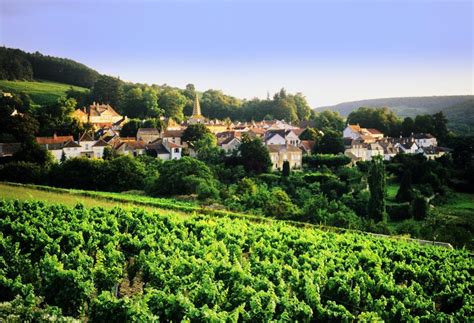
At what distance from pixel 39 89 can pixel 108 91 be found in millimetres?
23417

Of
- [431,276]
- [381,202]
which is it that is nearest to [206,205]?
[381,202]

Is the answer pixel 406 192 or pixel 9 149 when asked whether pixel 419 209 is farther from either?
pixel 9 149

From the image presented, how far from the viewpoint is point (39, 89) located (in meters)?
58.7

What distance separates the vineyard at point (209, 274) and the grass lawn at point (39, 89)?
93.5 feet

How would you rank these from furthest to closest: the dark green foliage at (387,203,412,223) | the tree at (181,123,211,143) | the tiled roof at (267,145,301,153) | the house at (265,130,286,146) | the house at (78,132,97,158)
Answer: the house at (265,130,286,146), the tree at (181,123,211,143), the tiled roof at (267,145,301,153), the house at (78,132,97,158), the dark green foliage at (387,203,412,223)

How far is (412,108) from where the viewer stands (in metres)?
147

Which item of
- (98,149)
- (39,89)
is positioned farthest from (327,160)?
(39,89)

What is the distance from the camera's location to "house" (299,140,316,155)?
5800 cm

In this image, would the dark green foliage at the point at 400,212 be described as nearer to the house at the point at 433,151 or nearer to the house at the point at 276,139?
the house at the point at 276,139

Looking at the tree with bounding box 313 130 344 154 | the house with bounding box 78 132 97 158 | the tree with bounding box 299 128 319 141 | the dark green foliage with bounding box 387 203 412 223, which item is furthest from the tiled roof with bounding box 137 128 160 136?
the dark green foliage with bounding box 387 203 412 223

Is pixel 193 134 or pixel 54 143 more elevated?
pixel 54 143

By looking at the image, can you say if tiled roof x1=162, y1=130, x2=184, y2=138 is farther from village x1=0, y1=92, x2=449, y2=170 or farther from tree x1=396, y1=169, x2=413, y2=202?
tree x1=396, y1=169, x2=413, y2=202

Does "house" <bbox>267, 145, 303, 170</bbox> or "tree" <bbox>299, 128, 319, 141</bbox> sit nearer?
"house" <bbox>267, 145, 303, 170</bbox>

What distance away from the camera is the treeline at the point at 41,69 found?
43531 millimetres
